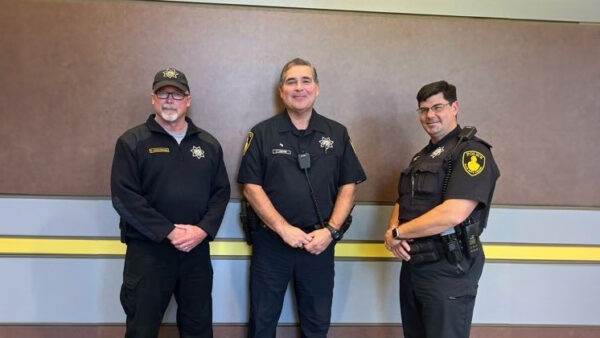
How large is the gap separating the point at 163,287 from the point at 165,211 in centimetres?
38

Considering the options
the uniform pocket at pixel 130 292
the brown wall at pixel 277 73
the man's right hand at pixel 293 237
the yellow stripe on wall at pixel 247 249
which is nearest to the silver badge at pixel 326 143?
the brown wall at pixel 277 73

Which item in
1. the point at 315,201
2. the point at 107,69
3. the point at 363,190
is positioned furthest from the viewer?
the point at 363,190

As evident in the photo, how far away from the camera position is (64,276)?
2262 millimetres

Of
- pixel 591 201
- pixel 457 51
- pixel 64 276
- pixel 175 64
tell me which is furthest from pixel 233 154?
pixel 591 201

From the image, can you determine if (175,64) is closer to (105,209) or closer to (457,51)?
(105,209)

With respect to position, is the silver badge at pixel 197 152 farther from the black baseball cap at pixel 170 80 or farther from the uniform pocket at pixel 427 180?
the uniform pocket at pixel 427 180

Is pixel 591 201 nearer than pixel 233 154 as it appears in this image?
No

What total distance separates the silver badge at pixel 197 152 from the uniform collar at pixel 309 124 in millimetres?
431

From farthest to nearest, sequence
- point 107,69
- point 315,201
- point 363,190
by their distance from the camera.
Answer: point 363,190
point 107,69
point 315,201

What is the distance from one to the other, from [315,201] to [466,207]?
720 mm

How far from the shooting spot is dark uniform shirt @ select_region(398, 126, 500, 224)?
64.3 inches

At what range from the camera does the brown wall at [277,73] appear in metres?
2.21

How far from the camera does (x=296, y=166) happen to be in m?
1.99

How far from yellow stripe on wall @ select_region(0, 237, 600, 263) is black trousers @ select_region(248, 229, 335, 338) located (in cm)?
34
